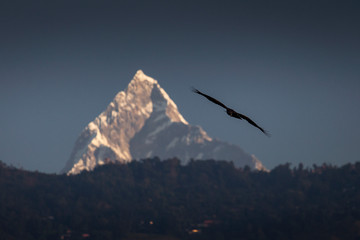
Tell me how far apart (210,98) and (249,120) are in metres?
1.58

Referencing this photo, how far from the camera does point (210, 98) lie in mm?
21922

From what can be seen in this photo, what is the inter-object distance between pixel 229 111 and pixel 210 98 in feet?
2.67

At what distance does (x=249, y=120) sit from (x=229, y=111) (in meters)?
0.77

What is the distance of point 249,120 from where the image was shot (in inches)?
865

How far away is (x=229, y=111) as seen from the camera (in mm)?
21984
